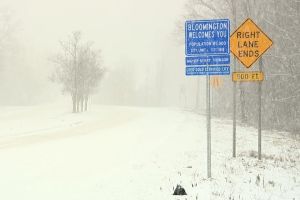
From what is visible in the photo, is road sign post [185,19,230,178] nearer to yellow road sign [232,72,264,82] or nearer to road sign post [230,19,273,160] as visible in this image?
road sign post [230,19,273,160]

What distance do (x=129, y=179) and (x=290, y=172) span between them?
4.52 metres

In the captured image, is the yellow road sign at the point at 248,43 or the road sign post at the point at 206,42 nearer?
the road sign post at the point at 206,42

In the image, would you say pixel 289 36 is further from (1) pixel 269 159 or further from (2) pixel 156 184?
(2) pixel 156 184

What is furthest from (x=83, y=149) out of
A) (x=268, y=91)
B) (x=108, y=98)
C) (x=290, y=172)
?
(x=108, y=98)

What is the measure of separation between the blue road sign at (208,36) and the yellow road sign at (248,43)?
240 centimetres

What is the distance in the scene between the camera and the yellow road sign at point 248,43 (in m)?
14.3

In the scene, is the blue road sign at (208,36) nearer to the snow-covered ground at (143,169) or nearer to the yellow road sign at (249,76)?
the yellow road sign at (249,76)

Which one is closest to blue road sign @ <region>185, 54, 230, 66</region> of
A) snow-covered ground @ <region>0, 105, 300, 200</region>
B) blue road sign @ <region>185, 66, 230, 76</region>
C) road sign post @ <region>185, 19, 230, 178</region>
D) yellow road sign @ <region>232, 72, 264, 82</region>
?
road sign post @ <region>185, 19, 230, 178</region>

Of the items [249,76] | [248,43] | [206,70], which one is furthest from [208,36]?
[249,76]

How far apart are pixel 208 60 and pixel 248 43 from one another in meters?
2.79

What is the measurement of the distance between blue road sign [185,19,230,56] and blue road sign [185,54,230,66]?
0.13 metres

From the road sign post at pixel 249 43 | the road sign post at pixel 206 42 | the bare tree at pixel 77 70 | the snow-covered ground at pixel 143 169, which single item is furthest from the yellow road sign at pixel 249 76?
the bare tree at pixel 77 70

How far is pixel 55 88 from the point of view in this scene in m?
137

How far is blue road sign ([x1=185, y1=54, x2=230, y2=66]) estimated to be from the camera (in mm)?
12039
